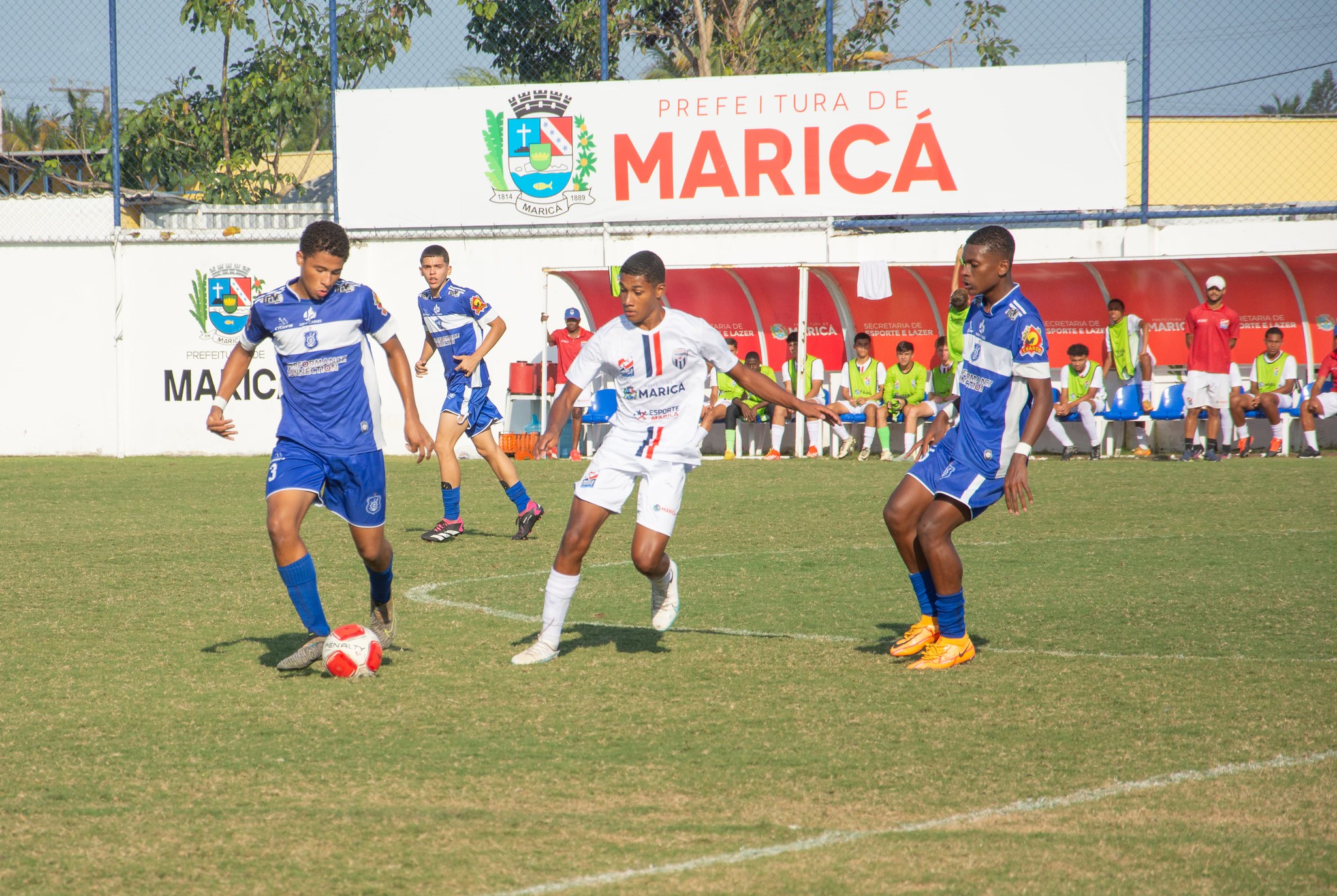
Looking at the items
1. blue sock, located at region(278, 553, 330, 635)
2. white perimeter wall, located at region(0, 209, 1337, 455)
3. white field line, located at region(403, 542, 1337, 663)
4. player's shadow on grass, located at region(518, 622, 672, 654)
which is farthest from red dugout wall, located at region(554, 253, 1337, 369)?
blue sock, located at region(278, 553, 330, 635)

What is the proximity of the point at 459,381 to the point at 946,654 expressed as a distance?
630 centimetres

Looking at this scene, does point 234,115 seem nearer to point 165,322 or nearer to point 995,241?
point 165,322

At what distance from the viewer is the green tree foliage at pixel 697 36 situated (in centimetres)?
2289

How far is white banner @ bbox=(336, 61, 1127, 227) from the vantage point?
19.9 m

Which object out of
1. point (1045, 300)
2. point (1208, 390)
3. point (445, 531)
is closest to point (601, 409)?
point (1045, 300)

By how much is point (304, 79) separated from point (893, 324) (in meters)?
12.2

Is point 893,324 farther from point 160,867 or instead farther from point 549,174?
point 160,867

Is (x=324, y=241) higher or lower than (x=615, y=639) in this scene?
higher

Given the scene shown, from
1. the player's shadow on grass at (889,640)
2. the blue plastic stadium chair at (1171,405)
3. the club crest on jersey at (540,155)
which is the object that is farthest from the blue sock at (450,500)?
the blue plastic stadium chair at (1171,405)

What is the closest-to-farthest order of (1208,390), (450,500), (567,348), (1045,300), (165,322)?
(450,500) < (1208,390) < (567,348) < (1045,300) < (165,322)

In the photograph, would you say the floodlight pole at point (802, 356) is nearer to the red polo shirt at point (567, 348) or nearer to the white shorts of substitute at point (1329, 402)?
the red polo shirt at point (567, 348)

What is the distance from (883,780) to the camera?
175 inches

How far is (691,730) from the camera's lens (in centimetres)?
513

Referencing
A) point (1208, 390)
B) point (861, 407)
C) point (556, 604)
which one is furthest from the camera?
point (861, 407)
